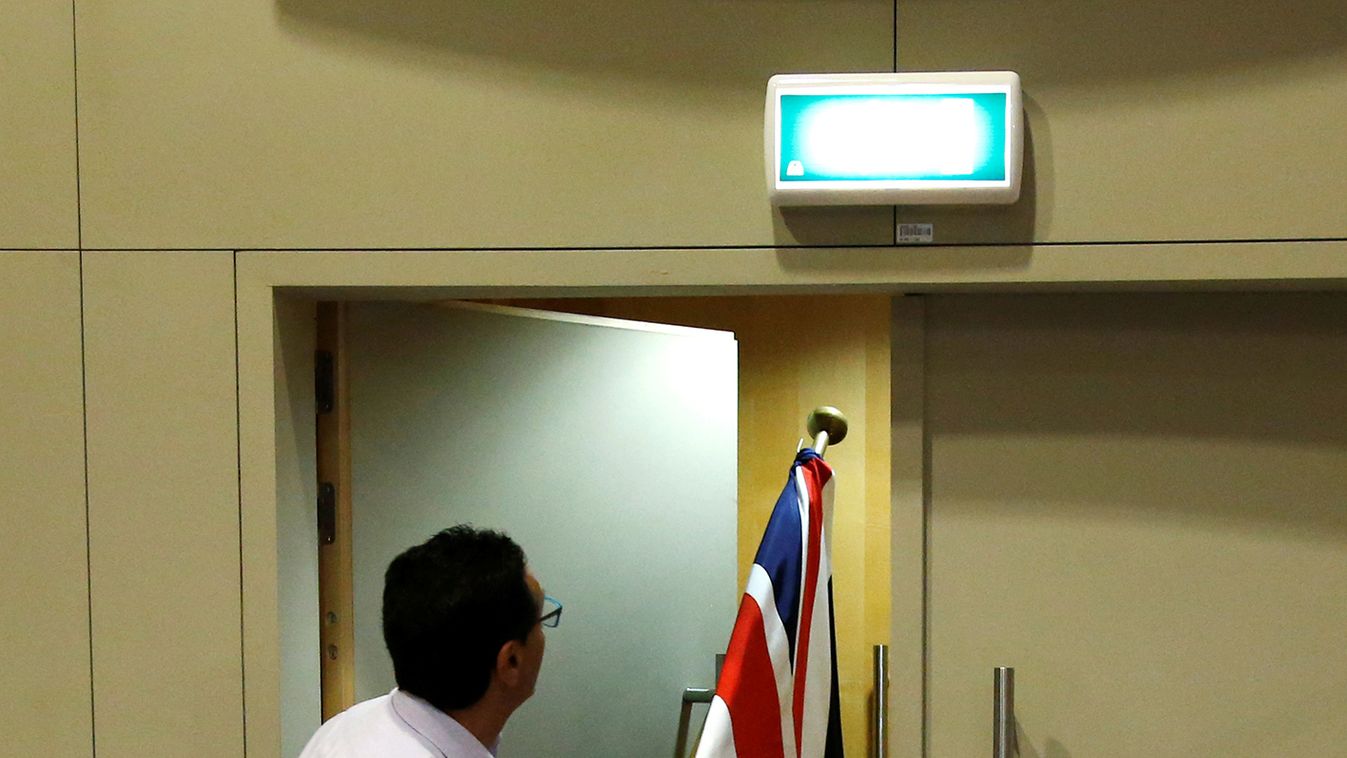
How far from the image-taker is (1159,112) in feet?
4.97

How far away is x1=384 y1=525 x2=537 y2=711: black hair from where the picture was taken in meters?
1.40

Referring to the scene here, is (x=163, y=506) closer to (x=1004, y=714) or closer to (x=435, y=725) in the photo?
(x=435, y=725)

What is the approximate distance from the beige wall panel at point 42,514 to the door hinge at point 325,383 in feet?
1.14

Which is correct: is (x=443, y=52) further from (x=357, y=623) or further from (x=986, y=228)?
(x=357, y=623)

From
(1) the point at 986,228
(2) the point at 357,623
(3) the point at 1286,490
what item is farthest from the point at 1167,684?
(2) the point at 357,623

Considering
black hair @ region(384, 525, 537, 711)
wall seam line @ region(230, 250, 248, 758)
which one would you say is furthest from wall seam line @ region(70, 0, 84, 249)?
black hair @ region(384, 525, 537, 711)

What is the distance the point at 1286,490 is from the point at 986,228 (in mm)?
644

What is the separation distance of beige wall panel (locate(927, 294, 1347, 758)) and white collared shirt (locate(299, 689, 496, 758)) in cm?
76

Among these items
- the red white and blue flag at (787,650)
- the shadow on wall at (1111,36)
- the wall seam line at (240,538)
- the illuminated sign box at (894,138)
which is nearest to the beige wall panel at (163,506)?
the wall seam line at (240,538)

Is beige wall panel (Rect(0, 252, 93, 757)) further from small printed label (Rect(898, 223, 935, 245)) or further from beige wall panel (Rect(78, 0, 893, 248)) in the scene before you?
small printed label (Rect(898, 223, 935, 245))

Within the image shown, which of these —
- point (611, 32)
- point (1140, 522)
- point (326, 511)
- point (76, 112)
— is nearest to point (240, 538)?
point (326, 511)

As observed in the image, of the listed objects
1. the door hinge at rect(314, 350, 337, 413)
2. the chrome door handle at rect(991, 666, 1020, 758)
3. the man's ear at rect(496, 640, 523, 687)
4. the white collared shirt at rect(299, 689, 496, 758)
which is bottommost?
→ the chrome door handle at rect(991, 666, 1020, 758)

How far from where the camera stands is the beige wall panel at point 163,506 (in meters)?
1.60

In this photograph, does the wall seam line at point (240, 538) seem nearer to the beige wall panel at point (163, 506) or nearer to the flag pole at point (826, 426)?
the beige wall panel at point (163, 506)
